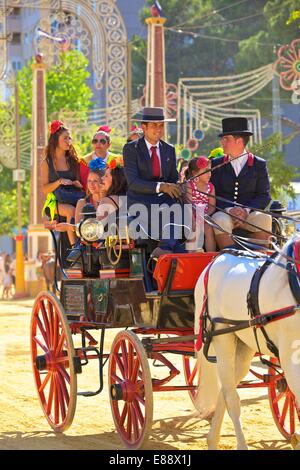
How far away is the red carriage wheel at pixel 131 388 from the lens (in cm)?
720

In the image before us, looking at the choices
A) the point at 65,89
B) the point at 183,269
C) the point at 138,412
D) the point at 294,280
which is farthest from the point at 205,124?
the point at 294,280

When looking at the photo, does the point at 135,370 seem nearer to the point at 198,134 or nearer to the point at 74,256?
the point at 74,256

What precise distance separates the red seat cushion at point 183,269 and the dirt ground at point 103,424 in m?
1.17

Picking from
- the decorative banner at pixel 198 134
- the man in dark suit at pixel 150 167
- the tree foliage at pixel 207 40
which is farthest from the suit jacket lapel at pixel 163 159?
the tree foliage at pixel 207 40

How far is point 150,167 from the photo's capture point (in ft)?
26.7

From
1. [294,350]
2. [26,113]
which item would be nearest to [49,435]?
[294,350]

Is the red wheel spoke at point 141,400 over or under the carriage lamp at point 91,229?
under

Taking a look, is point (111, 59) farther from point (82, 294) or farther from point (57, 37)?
point (82, 294)

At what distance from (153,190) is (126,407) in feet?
5.28

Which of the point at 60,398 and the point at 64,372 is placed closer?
the point at 60,398

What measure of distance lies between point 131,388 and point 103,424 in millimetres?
1194

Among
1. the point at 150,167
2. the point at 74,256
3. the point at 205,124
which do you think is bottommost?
the point at 74,256

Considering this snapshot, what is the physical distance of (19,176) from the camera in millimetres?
30125

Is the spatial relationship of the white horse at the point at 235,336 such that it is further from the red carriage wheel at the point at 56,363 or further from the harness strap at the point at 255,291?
the red carriage wheel at the point at 56,363
